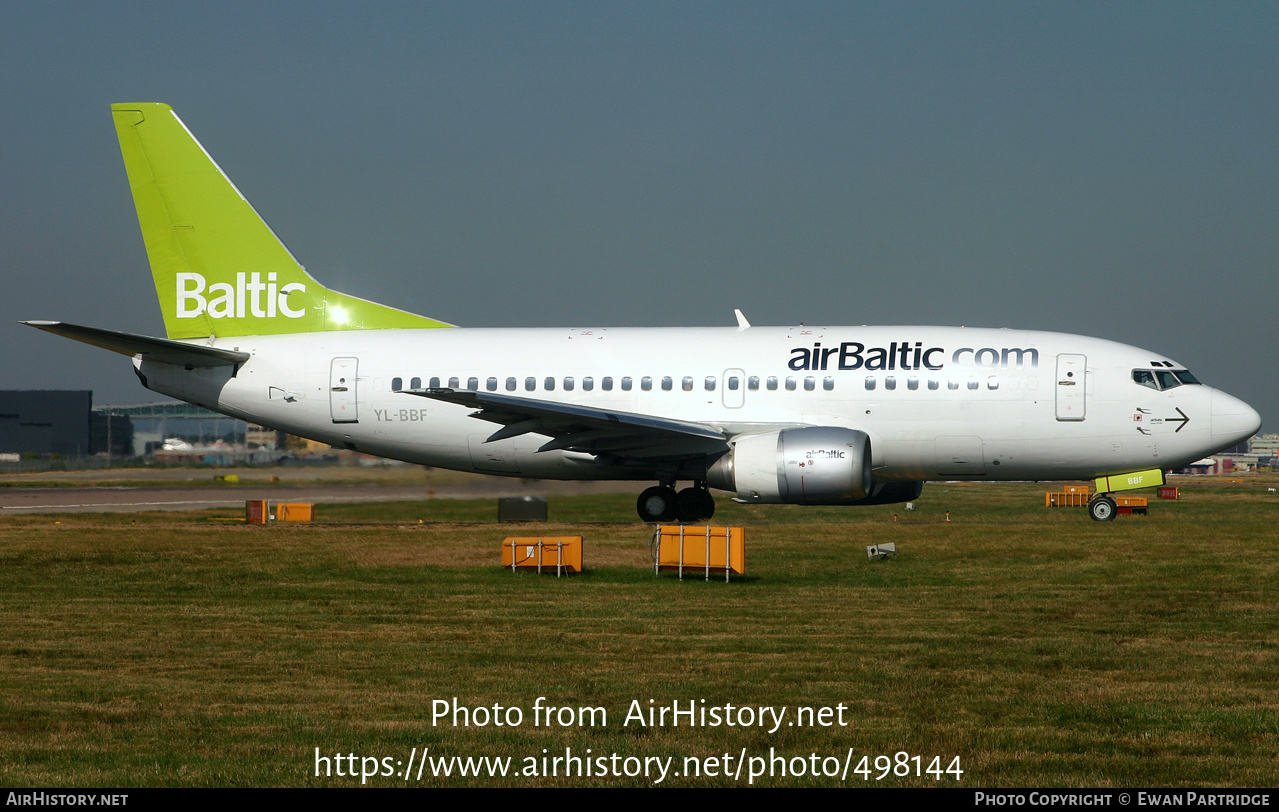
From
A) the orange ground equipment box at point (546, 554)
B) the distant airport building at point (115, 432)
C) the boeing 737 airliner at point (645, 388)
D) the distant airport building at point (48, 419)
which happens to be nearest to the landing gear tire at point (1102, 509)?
the boeing 737 airliner at point (645, 388)

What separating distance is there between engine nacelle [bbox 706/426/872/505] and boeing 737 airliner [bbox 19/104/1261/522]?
0.04 meters

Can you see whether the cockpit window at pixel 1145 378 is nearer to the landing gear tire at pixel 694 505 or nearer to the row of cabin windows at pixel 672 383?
the row of cabin windows at pixel 672 383

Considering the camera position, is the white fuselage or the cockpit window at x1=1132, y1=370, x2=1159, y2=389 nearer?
the white fuselage

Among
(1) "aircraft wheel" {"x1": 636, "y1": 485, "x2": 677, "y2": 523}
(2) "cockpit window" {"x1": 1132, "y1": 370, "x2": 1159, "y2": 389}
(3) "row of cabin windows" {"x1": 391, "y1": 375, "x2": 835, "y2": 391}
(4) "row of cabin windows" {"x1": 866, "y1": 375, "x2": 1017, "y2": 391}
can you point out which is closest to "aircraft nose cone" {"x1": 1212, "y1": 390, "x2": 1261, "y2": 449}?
(2) "cockpit window" {"x1": 1132, "y1": 370, "x2": 1159, "y2": 389}

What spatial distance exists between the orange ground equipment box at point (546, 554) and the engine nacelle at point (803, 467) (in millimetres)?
5028

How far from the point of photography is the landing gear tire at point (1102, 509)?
27.9 m

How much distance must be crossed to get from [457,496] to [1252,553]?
16142mm

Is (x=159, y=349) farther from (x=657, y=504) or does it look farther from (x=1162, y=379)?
(x=1162, y=379)

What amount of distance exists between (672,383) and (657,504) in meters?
2.64

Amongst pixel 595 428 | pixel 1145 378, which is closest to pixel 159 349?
pixel 595 428

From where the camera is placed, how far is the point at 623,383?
24.9 m

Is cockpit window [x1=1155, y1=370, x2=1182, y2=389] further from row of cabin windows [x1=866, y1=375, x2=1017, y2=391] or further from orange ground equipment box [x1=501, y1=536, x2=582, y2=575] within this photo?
orange ground equipment box [x1=501, y1=536, x2=582, y2=575]

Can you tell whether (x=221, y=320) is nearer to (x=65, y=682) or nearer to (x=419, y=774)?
(x=65, y=682)

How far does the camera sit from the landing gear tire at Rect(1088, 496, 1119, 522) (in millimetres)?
27859
